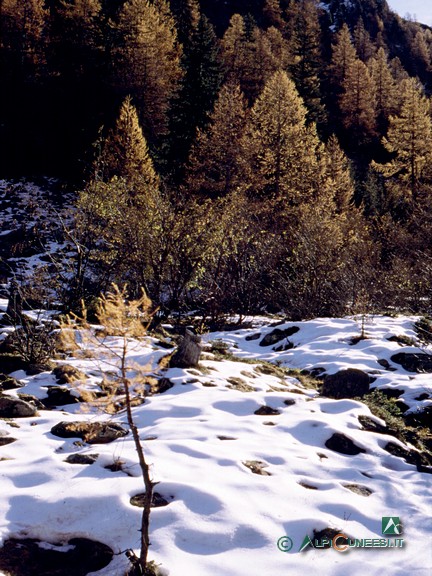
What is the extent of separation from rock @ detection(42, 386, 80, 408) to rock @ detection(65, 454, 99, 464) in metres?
1.99

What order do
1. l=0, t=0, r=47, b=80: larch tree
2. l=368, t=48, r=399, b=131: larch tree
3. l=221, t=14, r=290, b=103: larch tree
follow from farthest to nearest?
l=368, t=48, r=399, b=131: larch tree
l=221, t=14, r=290, b=103: larch tree
l=0, t=0, r=47, b=80: larch tree

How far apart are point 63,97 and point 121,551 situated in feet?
110

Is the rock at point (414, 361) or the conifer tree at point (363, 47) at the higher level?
the conifer tree at point (363, 47)

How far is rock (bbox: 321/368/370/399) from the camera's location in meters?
7.89

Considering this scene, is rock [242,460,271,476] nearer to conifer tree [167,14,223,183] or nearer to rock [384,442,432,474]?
rock [384,442,432,474]

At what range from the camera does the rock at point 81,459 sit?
4706mm

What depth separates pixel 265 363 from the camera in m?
9.55

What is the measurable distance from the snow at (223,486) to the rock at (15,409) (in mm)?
227

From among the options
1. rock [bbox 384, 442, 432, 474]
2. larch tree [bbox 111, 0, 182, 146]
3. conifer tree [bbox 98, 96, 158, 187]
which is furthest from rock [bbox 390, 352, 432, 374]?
larch tree [bbox 111, 0, 182, 146]

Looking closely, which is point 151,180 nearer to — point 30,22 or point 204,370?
point 204,370

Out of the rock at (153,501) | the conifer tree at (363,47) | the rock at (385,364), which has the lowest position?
the rock at (153,501)

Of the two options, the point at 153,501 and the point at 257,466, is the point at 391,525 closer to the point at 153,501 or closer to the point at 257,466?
the point at 257,466

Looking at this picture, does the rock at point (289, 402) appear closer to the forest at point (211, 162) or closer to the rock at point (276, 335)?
the rock at point (276, 335)

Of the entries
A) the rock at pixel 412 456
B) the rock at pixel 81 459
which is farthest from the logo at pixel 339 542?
the rock at pixel 81 459
